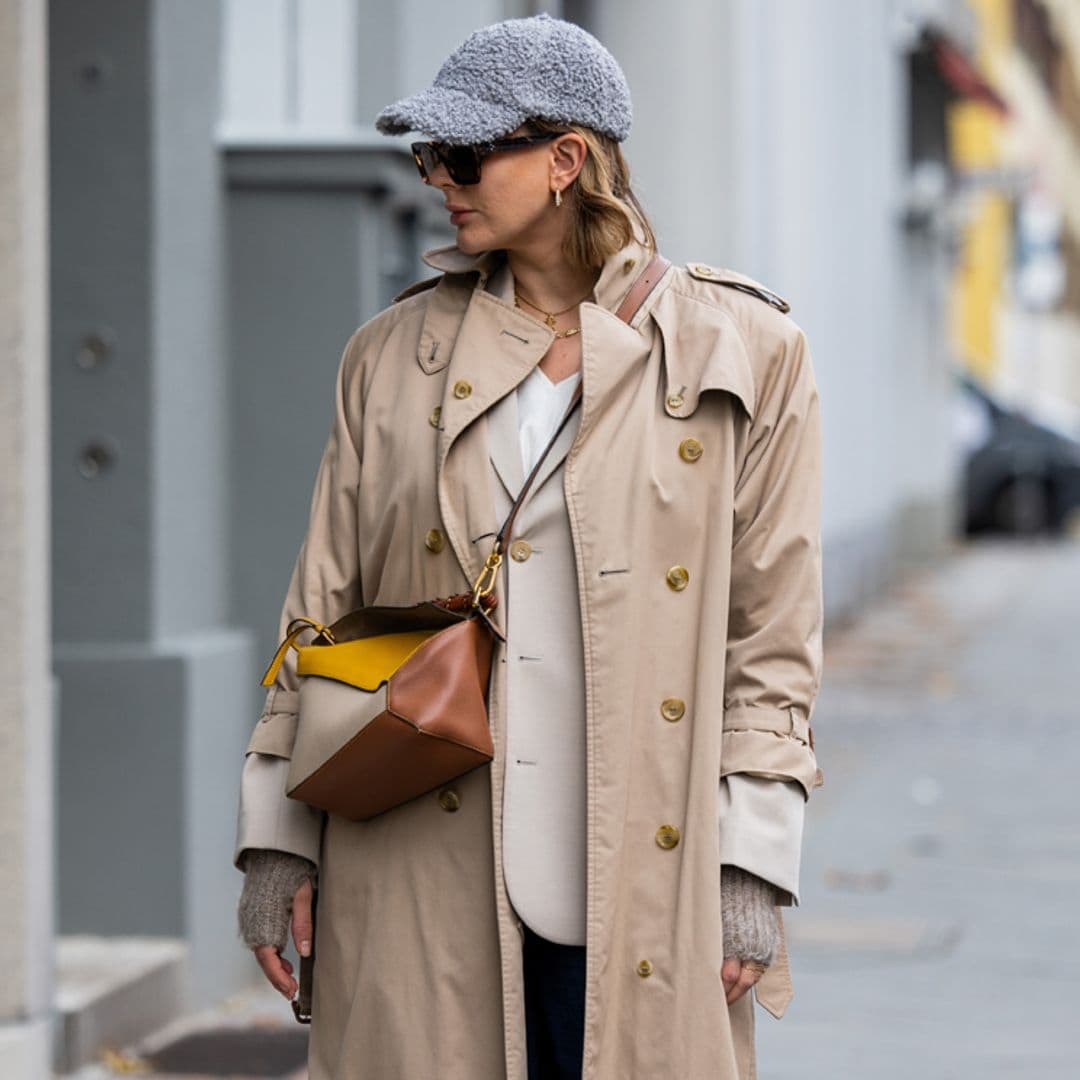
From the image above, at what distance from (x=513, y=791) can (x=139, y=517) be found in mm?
3102

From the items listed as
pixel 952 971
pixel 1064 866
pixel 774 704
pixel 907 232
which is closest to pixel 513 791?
pixel 774 704

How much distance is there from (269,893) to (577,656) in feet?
1.62

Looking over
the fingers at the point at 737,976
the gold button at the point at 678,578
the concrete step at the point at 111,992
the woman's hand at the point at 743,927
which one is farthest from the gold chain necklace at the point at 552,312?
the concrete step at the point at 111,992

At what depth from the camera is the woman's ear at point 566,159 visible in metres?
2.87

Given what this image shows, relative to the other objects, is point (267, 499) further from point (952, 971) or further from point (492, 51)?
point (492, 51)

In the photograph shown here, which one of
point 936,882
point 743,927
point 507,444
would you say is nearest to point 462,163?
point 507,444

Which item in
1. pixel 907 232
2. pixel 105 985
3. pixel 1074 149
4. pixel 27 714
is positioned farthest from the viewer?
pixel 1074 149

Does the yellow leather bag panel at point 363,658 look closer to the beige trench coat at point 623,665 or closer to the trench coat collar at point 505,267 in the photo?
the beige trench coat at point 623,665

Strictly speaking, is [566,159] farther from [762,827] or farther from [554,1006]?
[554,1006]

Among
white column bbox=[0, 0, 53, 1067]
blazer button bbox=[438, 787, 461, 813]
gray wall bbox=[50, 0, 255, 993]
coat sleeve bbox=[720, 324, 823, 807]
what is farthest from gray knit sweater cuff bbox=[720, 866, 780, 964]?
gray wall bbox=[50, 0, 255, 993]

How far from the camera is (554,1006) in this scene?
2.83 meters

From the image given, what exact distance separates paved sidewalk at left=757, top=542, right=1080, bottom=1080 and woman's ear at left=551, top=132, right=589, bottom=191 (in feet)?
A: 9.91

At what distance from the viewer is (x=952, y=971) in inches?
251

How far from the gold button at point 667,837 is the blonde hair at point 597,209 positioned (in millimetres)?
704
